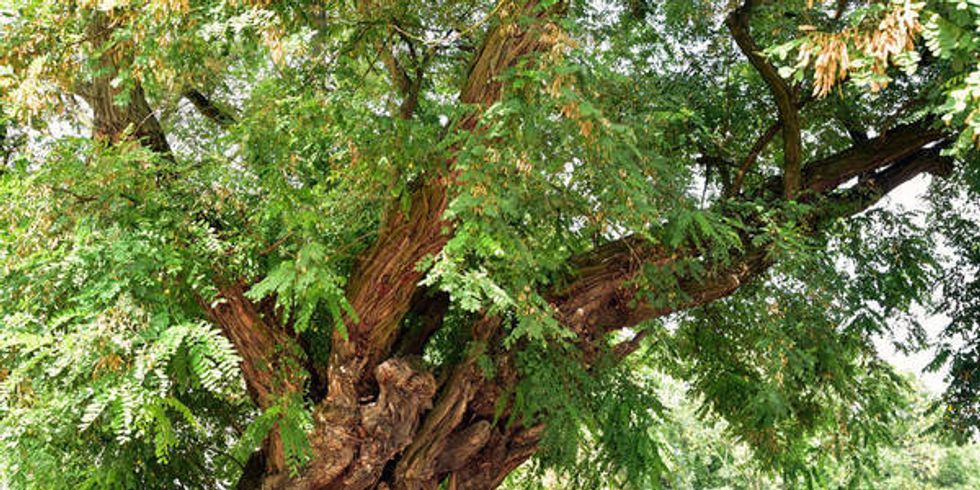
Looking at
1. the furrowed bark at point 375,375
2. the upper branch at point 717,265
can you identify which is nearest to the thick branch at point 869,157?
the upper branch at point 717,265

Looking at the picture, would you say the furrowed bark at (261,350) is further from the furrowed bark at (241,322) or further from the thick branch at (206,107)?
the thick branch at (206,107)

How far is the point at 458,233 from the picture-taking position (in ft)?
12.7

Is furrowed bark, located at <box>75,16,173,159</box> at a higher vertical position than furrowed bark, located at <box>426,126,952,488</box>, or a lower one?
higher

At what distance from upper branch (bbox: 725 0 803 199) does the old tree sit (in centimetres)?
3

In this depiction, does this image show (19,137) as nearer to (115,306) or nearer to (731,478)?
(115,306)

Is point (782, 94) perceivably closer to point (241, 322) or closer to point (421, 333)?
point (421, 333)

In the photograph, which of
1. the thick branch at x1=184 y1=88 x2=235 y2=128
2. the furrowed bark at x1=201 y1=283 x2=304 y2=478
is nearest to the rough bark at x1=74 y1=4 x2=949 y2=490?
the furrowed bark at x1=201 y1=283 x2=304 y2=478

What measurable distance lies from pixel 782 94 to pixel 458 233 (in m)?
2.53

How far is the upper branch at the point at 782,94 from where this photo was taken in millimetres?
5090

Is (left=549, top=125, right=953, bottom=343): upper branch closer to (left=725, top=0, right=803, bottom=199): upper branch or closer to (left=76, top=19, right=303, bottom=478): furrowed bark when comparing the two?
(left=725, top=0, right=803, bottom=199): upper branch

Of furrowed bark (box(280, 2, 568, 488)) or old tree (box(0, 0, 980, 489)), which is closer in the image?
old tree (box(0, 0, 980, 489))

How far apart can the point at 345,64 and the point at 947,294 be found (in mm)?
5107

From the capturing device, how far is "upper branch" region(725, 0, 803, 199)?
16.7 ft

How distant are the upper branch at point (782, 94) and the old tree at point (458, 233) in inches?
1.0
